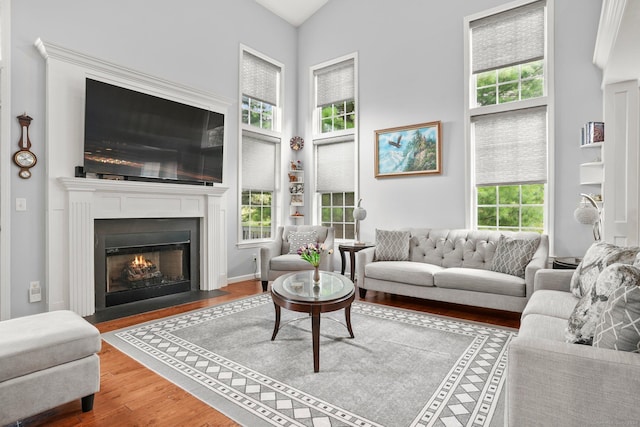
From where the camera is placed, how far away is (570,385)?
1253 mm

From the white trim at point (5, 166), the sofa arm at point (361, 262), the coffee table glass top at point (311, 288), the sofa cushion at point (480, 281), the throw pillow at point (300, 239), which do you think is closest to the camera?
the coffee table glass top at point (311, 288)

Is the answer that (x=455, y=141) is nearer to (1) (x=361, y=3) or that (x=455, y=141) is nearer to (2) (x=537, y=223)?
(2) (x=537, y=223)

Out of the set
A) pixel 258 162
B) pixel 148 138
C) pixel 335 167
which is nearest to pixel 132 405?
pixel 148 138

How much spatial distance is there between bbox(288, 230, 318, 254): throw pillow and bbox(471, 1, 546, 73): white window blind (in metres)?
Answer: 3.10

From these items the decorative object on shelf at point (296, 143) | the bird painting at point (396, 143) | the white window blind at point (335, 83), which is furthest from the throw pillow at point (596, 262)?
the decorative object on shelf at point (296, 143)

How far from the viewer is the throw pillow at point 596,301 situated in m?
1.41

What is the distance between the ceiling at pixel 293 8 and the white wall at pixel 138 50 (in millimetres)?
121

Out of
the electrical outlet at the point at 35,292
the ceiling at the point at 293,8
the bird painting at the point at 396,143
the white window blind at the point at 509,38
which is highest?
the ceiling at the point at 293,8

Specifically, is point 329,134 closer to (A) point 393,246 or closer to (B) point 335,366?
(A) point 393,246

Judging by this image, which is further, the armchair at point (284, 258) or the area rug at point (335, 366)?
the armchair at point (284, 258)

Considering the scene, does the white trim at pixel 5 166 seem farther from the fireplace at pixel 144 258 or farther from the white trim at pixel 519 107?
the white trim at pixel 519 107

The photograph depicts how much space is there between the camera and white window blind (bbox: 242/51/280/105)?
5477mm

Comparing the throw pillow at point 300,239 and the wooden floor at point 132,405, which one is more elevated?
the throw pillow at point 300,239

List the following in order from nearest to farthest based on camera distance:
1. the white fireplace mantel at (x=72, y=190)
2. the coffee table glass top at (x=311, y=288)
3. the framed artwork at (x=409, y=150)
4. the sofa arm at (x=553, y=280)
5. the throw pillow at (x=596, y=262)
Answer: the throw pillow at (x=596, y=262), the coffee table glass top at (x=311, y=288), the sofa arm at (x=553, y=280), the white fireplace mantel at (x=72, y=190), the framed artwork at (x=409, y=150)
